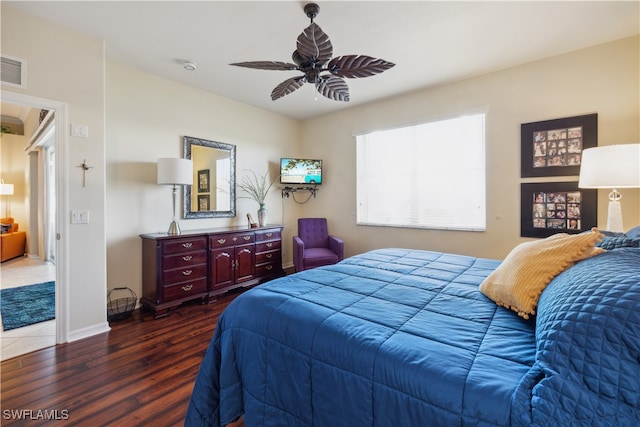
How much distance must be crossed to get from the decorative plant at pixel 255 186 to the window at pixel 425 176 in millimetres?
1558

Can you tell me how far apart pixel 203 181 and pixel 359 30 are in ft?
8.82

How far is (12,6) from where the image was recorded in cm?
221

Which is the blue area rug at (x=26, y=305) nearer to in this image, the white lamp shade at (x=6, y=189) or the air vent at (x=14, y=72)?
the air vent at (x=14, y=72)

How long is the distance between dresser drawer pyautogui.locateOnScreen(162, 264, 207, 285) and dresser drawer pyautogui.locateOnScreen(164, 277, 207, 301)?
0.15 ft

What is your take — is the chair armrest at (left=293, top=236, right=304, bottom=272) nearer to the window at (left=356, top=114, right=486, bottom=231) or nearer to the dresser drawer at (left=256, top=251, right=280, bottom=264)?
the dresser drawer at (left=256, top=251, right=280, bottom=264)

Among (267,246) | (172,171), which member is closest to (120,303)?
(172,171)

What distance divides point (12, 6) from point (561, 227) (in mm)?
5367

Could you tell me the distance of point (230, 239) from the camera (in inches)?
145

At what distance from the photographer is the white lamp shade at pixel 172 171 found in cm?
314

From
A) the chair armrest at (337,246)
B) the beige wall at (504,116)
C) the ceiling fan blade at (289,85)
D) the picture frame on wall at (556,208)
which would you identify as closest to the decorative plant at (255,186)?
the beige wall at (504,116)

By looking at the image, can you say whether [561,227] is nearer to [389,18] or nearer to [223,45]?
[389,18]

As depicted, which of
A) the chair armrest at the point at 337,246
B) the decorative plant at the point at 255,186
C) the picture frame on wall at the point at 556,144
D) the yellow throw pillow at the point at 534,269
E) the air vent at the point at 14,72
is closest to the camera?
the yellow throw pillow at the point at 534,269

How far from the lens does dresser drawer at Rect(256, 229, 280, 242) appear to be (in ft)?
13.3

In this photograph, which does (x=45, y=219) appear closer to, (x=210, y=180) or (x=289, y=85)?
(x=210, y=180)
